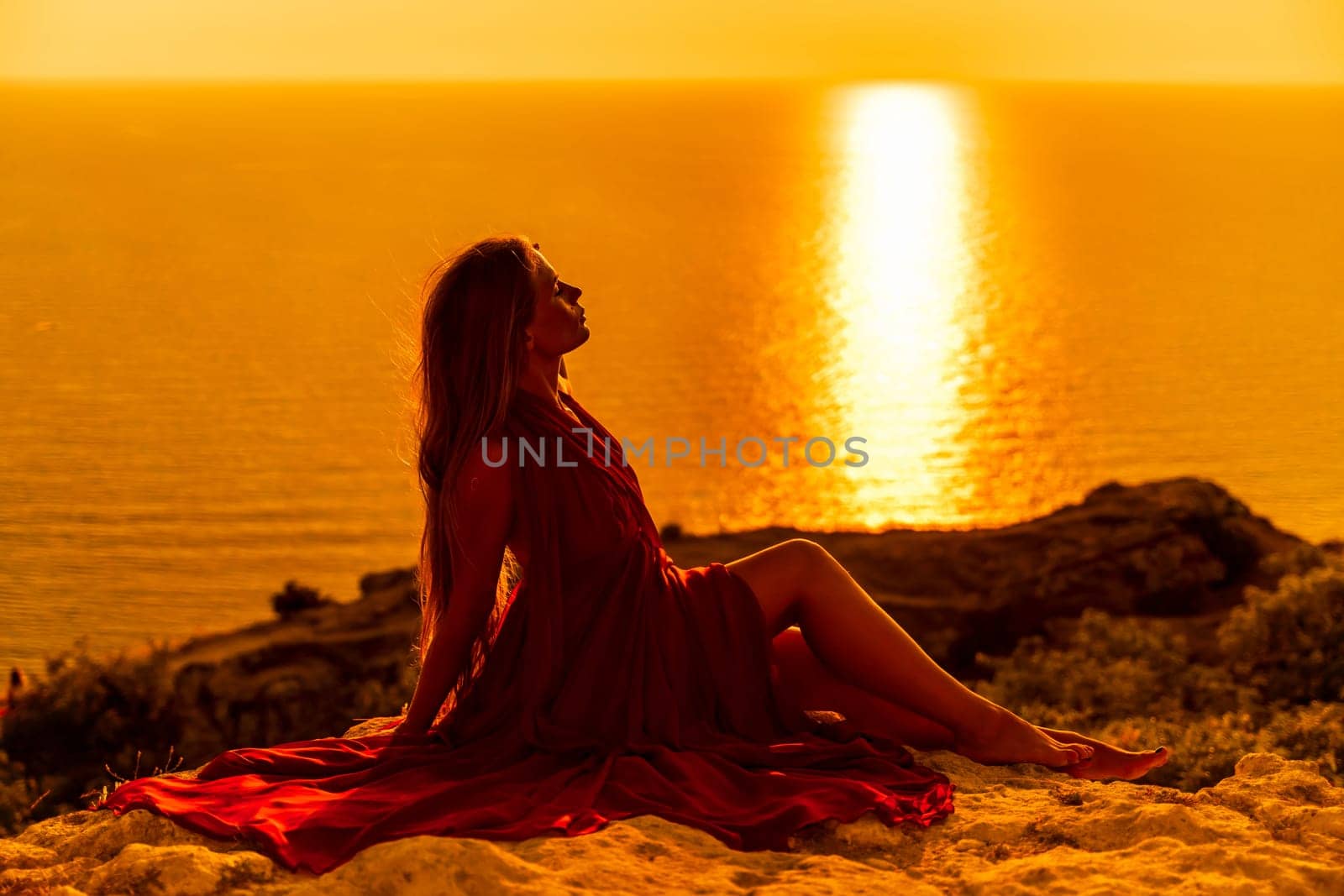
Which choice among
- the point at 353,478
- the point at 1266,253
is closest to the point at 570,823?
the point at 353,478

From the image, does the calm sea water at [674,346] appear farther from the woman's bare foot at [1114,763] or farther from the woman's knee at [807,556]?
the woman's bare foot at [1114,763]

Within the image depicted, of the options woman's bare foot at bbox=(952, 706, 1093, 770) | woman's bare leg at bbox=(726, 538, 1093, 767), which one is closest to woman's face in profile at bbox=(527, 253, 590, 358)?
woman's bare leg at bbox=(726, 538, 1093, 767)

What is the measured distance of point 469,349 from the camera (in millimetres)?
4070

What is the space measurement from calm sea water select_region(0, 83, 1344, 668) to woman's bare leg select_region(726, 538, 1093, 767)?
1207 millimetres

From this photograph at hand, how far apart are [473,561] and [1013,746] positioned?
63.4 inches

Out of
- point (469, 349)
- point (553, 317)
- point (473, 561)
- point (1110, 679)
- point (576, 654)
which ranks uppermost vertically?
point (553, 317)

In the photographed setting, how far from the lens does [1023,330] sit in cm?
3688

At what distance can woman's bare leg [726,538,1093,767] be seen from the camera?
4176mm

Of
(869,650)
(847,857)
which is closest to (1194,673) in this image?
(869,650)

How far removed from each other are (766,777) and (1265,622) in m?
6.19

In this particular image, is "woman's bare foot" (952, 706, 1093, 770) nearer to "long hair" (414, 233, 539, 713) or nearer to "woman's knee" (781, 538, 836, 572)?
"woman's knee" (781, 538, 836, 572)

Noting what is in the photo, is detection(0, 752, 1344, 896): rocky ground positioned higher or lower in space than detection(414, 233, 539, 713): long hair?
lower

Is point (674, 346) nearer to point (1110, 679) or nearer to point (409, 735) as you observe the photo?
point (1110, 679)

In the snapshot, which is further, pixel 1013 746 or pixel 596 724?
pixel 1013 746
